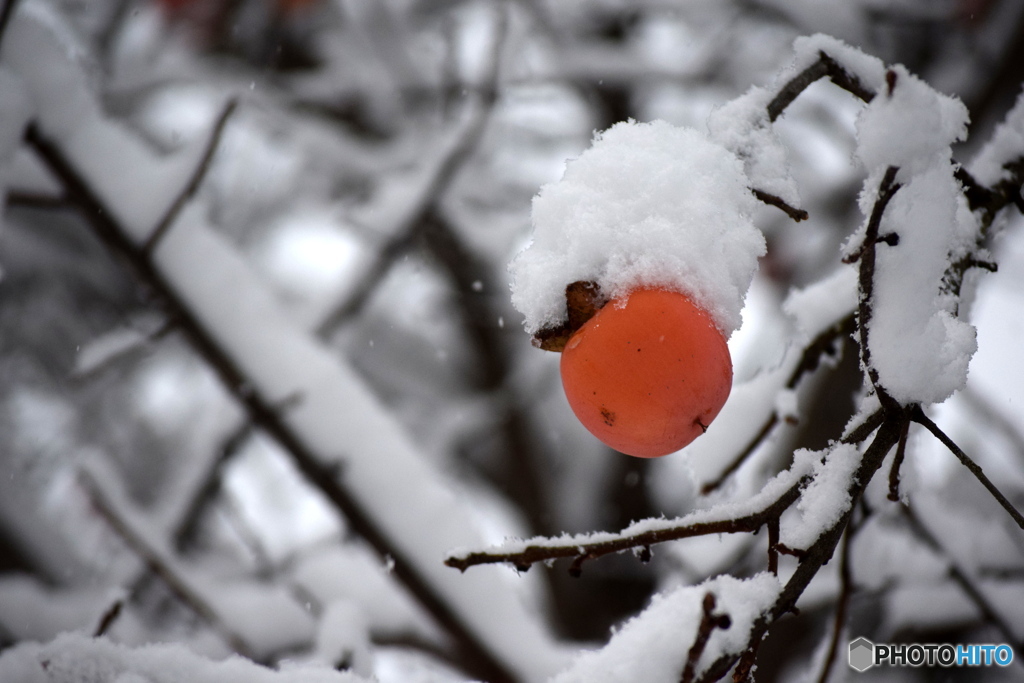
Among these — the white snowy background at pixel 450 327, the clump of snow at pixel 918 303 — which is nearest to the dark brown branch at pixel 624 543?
the white snowy background at pixel 450 327

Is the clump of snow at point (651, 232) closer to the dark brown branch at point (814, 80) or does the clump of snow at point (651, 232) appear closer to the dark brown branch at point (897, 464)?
the dark brown branch at point (814, 80)

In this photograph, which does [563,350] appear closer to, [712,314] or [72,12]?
[712,314]

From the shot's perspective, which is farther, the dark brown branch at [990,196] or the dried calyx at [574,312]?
the dark brown branch at [990,196]

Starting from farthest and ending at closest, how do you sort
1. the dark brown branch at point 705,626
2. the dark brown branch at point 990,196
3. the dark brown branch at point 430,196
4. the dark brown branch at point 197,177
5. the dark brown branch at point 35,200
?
the dark brown branch at point 430,196 → the dark brown branch at point 35,200 → the dark brown branch at point 197,177 → the dark brown branch at point 990,196 → the dark brown branch at point 705,626

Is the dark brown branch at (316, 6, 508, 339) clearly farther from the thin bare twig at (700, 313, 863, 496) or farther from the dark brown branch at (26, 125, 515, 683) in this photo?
Answer: the thin bare twig at (700, 313, 863, 496)

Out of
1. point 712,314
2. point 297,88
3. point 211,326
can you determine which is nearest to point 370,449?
point 211,326

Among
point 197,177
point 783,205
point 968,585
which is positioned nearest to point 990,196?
point 783,205
